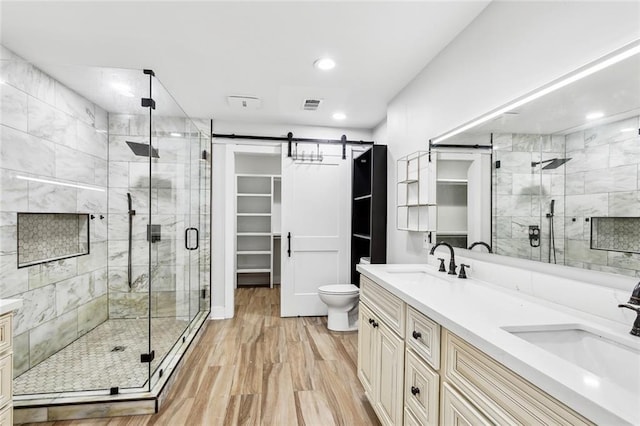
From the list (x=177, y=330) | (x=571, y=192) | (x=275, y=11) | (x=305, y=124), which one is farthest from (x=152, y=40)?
(x=571, y=192)

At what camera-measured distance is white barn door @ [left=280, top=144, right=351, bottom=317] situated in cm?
392

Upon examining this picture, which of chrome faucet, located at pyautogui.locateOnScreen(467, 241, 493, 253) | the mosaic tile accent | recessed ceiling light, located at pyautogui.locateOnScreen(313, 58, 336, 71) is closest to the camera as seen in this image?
the mosaic tile accent

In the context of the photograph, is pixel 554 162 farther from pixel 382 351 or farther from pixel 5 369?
pixel 5 369

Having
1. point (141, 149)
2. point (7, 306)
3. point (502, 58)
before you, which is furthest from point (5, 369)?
point (502, 58)

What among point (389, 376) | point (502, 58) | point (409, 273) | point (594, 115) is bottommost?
point (389, 376)

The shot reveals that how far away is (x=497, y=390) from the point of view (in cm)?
90

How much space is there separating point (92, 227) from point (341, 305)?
2.59 meters

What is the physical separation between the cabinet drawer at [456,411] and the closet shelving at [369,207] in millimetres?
2079

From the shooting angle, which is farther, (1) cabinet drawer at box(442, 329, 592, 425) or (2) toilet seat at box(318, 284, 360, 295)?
(2) toilet seat at box(318, 284, 360, 295)

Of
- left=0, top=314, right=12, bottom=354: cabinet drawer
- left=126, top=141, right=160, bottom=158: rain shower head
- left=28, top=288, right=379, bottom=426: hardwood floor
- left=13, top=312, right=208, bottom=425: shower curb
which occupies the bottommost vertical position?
left=28, top=288, right=379, bottom=426: hardwood floor

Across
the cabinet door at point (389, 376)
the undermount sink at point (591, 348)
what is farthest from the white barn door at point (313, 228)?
the undermount sink at point (591, 348)

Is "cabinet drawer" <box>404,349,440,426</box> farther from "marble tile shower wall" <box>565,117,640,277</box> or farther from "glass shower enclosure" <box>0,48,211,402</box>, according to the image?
"glass shower enclosure" <box>0,48,211,402</box>

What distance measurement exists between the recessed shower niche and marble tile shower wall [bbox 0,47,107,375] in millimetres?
54

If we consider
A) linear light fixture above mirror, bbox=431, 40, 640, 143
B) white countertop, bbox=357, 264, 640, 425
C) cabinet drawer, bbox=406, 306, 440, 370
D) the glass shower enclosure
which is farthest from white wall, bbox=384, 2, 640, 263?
the glass shower enclosure
